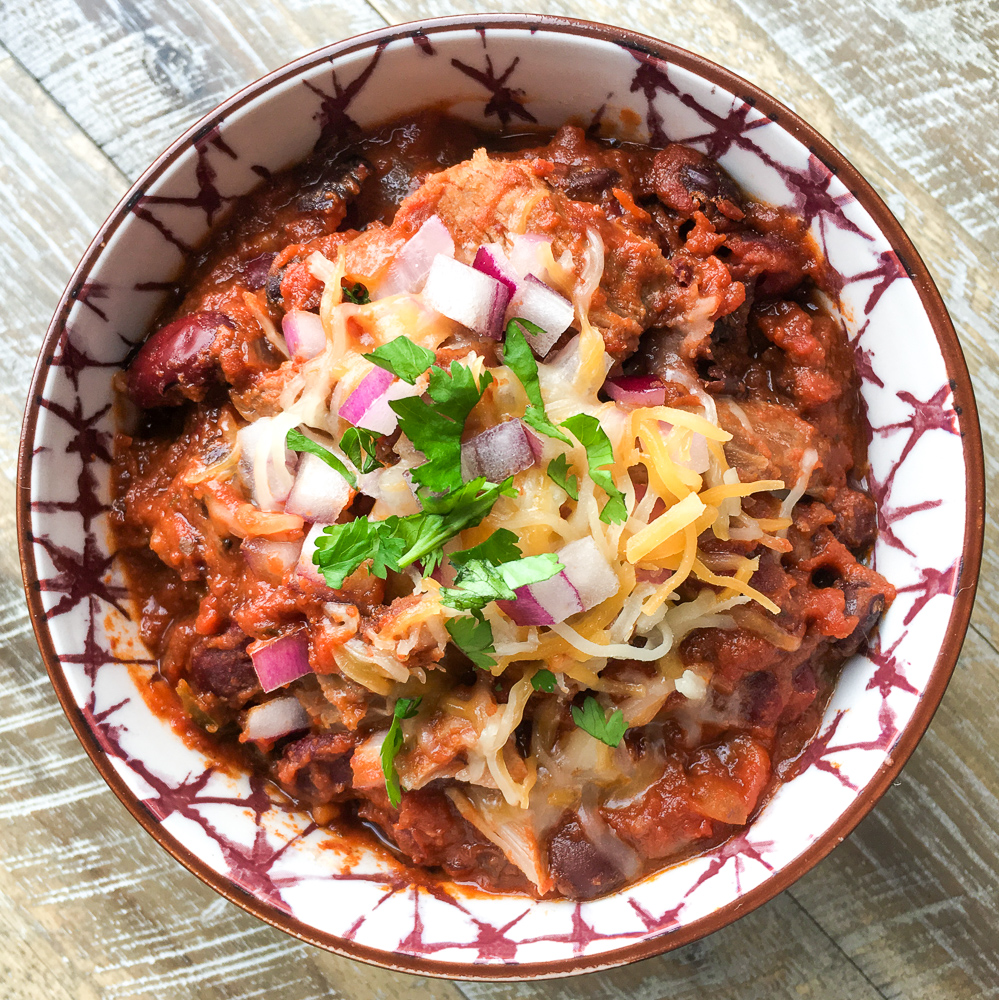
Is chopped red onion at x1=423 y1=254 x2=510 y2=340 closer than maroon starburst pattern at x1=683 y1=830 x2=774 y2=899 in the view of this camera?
Yes

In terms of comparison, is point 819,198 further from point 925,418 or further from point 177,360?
point 177,360

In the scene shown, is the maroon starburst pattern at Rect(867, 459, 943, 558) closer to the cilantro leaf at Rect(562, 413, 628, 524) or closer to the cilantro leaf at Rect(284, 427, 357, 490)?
the cilantro leaf at Rect(562, 413, 628, 524)

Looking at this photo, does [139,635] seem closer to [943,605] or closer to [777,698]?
[777,698]

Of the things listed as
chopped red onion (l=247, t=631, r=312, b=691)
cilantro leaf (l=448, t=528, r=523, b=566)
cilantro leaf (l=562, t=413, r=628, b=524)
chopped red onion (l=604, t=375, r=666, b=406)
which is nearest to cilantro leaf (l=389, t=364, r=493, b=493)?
cilantro leaf (l=448, t=528, r=523, b=566)

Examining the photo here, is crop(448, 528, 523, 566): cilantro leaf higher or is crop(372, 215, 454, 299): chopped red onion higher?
crop(372, 215, 454, 299): chopped red onion

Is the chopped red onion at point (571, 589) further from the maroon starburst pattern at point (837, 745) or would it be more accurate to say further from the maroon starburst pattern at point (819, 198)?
the maroon starburst pattern at point (819, 198)

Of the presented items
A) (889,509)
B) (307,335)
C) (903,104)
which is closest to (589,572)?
(307,335)

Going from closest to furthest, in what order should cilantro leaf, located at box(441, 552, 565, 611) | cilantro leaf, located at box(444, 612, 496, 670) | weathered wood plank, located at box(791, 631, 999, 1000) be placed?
cilantro leaf, located at box(441, 552, 565, 611) < cilantro leaf, located at box(444, 612, 496, 670) < weathered wood plank, located at box(791, 631, 999, 1000)

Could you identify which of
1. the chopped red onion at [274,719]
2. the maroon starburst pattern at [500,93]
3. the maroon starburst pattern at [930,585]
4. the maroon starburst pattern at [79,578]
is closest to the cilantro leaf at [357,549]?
the chopped red onion at [274,719]
